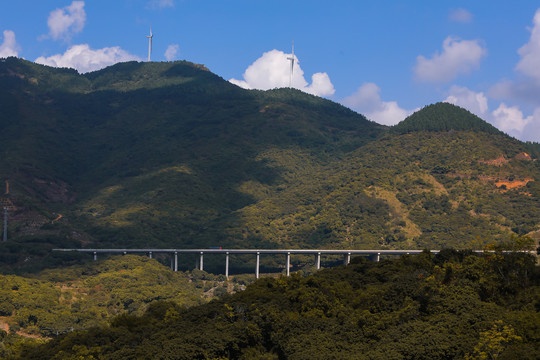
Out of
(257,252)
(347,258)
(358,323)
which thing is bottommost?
(347,258)

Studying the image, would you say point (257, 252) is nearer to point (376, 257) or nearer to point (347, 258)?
point (347, 258)

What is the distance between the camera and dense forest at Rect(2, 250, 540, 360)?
5769 centimetres

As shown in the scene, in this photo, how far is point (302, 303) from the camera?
76250mm

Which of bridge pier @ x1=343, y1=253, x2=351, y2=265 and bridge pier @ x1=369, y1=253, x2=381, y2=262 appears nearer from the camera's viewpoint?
bridge pier @ x1=369, y1=253, x2=381, y2=262

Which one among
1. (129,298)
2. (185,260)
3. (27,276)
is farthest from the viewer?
(185,260)

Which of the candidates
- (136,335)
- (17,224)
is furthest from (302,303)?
(17,224)

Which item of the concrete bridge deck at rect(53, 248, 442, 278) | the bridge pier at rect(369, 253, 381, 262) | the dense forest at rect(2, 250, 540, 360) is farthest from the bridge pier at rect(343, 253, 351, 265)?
the dense forest at rect(2, 250, 540, 360)

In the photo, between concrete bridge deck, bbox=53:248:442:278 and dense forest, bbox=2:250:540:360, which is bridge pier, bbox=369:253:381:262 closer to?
concrete bridge deck, bbox=53:248:442:278

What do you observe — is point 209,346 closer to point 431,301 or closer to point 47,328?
point 431,301

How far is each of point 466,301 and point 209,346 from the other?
23711mm

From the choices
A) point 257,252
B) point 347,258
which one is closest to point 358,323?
point 257,252

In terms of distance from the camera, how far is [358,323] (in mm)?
67562

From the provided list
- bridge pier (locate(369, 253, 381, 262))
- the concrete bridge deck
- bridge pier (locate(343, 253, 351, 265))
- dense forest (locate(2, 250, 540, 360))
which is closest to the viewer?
dense forest (locate(2, 250, 540, 360))

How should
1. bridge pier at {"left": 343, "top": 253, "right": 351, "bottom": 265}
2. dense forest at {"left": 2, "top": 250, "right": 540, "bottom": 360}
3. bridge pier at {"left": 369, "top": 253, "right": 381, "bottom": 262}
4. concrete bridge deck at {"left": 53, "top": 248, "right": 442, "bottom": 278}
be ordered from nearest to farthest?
dense forest at {"left": 2, "top": 250, "right": 540, "bottom": 360}
concrete bridge deck at {"left": 53, "top": 248, "right": 442, "bottom": 278}
bridge pier at {"left": 369, "top": 253, "right": 381, "bottom": 262}
bridge pier at {"left": 343, "top": 253, "right": 351, "bottom": 265}
